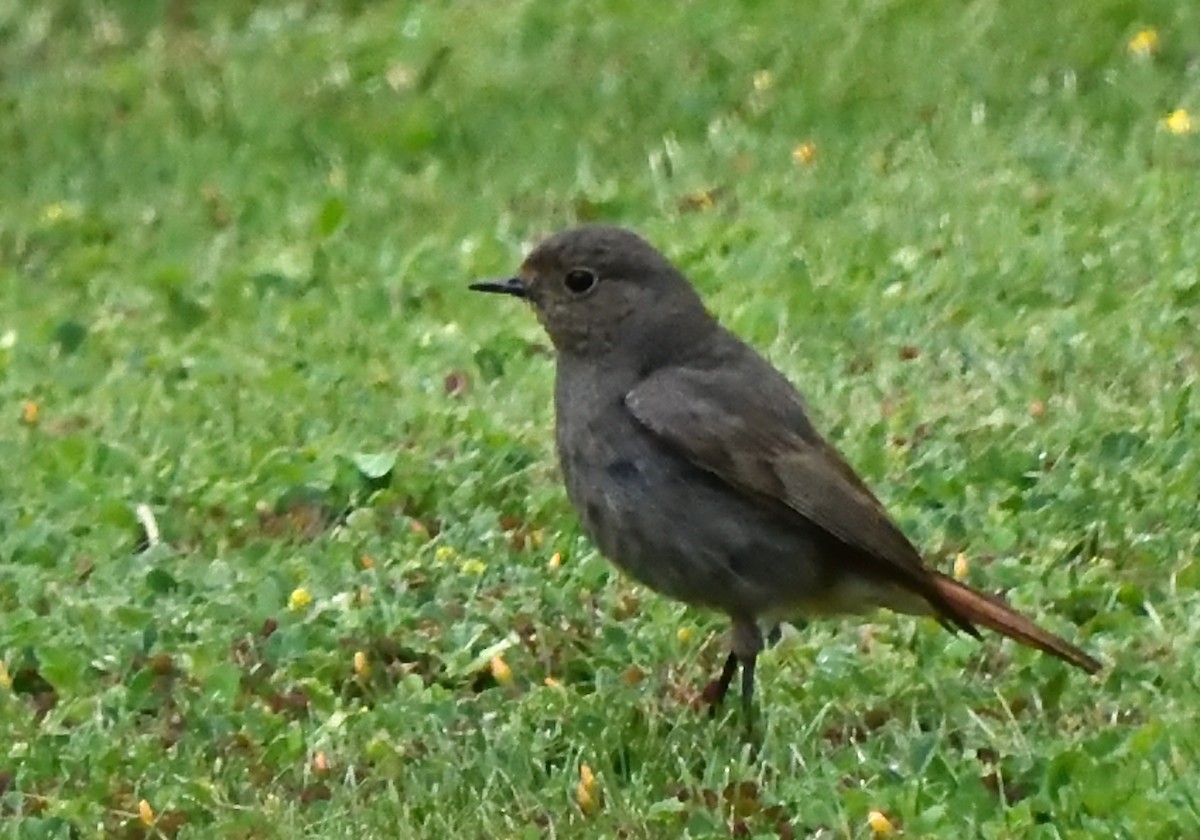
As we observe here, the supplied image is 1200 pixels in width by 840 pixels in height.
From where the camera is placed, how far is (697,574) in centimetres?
580

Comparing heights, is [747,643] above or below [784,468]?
below

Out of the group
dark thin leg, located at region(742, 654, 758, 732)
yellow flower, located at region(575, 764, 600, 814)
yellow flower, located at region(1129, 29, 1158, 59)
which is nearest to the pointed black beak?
dark thin leg, located at region(742, 654, 758, 732)

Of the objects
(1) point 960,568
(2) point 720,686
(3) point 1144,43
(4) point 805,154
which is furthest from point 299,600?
(3) point 1144,43

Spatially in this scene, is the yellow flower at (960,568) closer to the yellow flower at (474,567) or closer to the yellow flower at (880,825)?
the yellow flower at (474,567)

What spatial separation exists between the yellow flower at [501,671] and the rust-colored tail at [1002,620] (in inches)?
43.9

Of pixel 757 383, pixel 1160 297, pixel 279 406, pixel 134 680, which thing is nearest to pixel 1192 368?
pixel 1160 297

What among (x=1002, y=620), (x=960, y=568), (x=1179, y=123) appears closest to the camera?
(x=1002, y=620)

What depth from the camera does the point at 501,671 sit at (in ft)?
20.3

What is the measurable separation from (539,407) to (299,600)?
1735 millimetres

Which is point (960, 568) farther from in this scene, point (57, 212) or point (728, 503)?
A: point (57, 212)

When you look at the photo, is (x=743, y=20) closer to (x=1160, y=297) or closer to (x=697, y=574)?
(x=1160, y=297)

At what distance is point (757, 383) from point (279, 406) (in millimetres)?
2585

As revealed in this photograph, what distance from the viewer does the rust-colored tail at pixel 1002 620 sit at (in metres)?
5.58

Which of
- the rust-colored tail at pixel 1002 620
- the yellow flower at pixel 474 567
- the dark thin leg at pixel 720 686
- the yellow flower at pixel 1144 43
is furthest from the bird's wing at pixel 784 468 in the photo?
the yellow flower at pixel 1144 43
